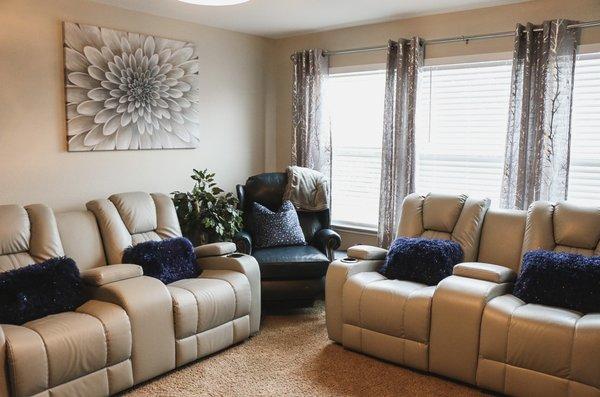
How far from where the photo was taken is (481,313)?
10.2ft

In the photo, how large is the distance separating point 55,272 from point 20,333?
1.66 feet

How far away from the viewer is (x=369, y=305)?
3523 millimetres

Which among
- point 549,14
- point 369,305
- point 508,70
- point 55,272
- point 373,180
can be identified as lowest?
point 369,305

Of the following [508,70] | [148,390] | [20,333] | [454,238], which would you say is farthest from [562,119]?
[20,333]

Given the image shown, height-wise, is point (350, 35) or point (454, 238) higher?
point (350, 35)

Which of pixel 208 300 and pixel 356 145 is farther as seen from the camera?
pixel 356 145

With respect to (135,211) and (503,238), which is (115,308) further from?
(503,238)

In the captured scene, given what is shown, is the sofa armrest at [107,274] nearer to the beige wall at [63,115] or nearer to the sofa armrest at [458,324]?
the beige wall at [63,115]

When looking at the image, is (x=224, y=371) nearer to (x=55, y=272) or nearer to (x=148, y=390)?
(x=148, y=390)

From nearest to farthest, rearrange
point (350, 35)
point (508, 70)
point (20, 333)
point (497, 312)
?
point (20, 333) → point (497, 312) → point (508, 70) → point (350, 35)

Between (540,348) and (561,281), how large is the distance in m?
0.47

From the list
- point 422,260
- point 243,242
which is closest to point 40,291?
point 243,242

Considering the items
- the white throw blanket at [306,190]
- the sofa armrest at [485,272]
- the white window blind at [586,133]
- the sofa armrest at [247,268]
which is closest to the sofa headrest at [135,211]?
the sofa armrest at [247,268]

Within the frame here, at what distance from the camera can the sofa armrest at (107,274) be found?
326 centimetres
